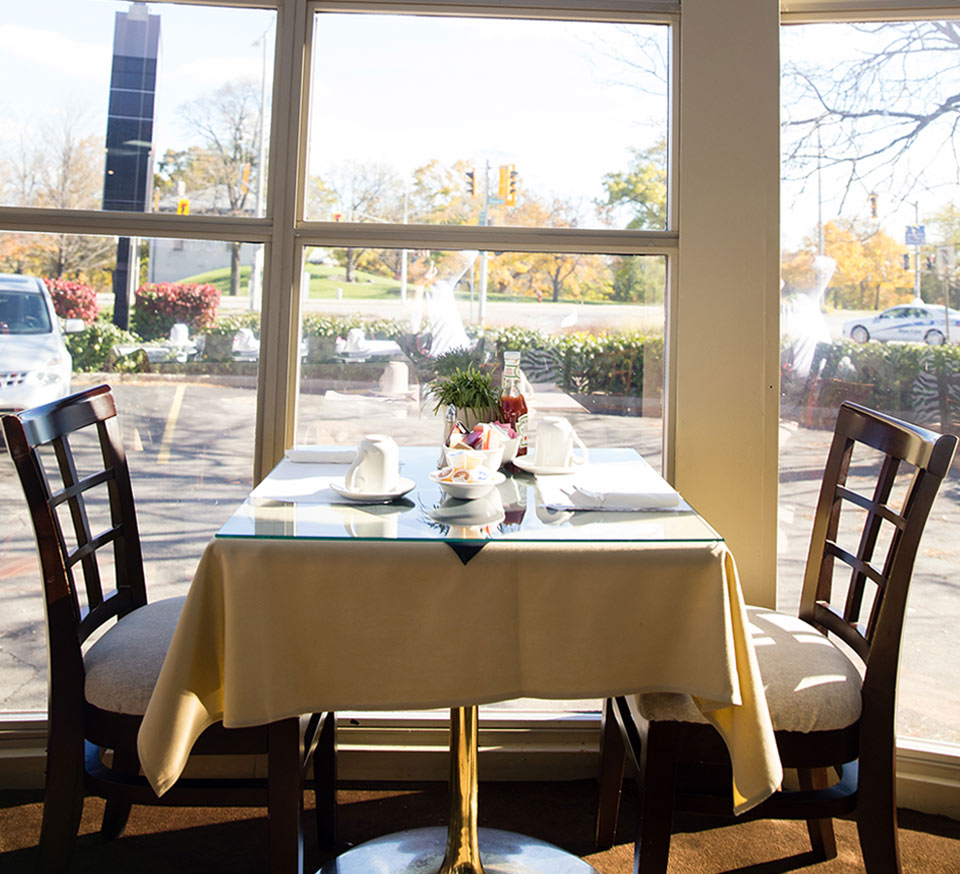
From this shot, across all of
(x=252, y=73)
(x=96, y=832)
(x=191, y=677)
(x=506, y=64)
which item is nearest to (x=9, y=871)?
(x=96, y=832)

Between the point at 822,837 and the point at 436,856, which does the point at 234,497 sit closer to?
the point at 436,856

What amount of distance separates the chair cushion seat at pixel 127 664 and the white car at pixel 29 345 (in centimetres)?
84

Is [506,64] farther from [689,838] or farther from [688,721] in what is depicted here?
[689,838]

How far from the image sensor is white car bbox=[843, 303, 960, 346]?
2.32 m

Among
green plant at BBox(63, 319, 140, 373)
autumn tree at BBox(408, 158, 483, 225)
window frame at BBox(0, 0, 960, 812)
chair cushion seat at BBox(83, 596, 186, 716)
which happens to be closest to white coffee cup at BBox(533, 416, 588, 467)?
window frame at BBox(0, 0, 960, 812)

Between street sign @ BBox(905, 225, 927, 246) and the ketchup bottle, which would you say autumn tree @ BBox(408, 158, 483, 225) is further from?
street sign @ BBox(905, 225, 927, 246)

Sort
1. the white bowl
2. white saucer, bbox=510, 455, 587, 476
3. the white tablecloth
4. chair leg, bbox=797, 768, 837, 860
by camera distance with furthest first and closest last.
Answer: chair leg, bbox=797, 768, 837, 860 → white saucer, bbox=510, 455, 587, 476 → the white bowl → the white tablecloth

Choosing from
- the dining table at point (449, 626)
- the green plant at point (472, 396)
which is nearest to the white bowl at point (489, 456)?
the green plant at point (472, 396)

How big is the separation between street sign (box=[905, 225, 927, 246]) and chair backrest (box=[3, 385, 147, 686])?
2.11 m

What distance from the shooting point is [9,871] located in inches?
73.5

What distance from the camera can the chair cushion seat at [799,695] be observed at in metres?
1.58

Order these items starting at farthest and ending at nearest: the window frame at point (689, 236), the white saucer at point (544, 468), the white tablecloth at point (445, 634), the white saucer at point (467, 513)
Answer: the window frame at point (689, 236), the white saucer at point (544, 468), the white saucer at point (467, 513), the white tablecloth at point (445, 634)

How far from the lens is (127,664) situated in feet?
5.34

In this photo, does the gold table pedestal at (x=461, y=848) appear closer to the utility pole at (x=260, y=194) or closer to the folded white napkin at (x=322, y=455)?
the folded white napkin at (x=322, y=455)
